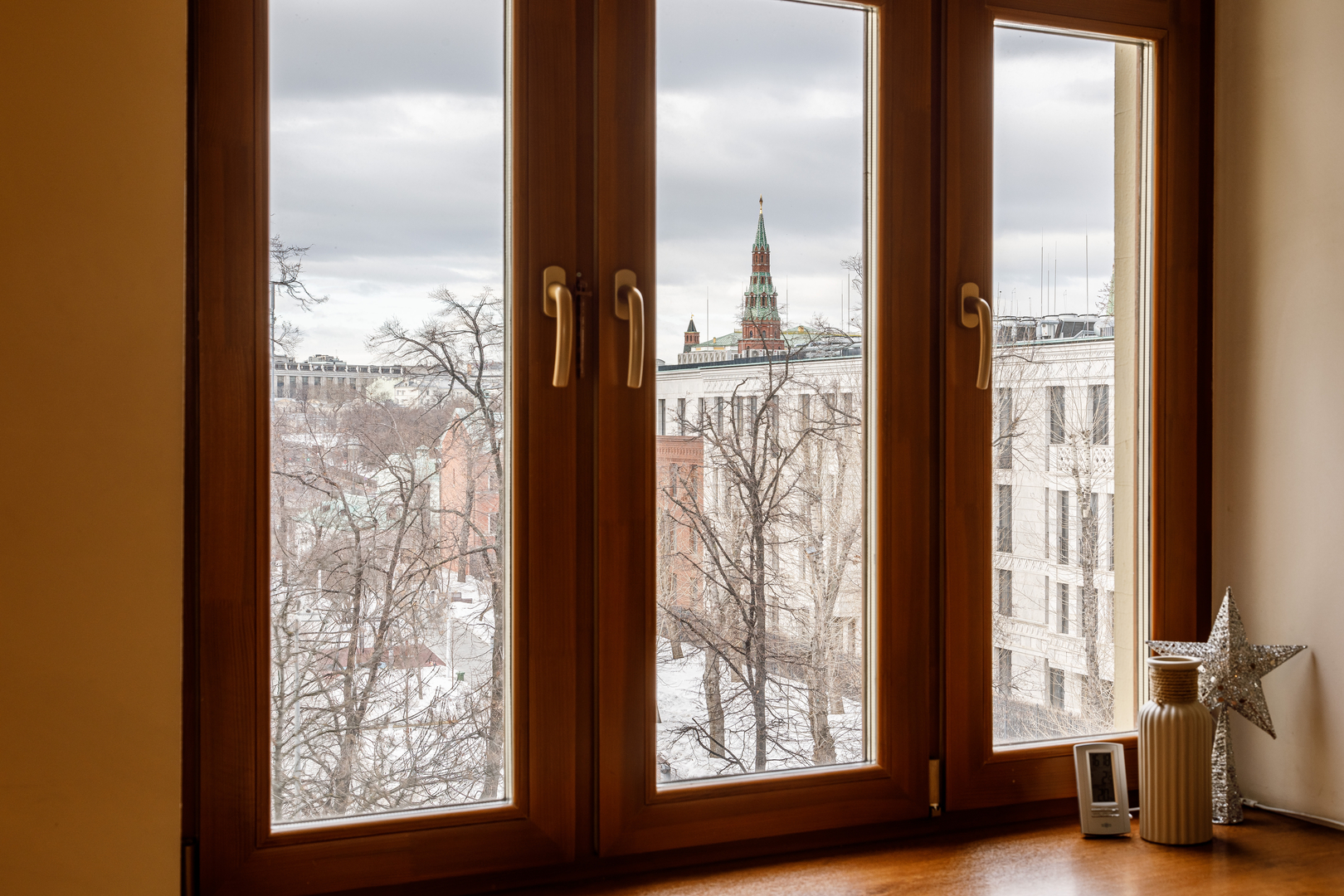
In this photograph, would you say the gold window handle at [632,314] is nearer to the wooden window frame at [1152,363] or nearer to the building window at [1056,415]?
the wooden window frame at [1152,363]

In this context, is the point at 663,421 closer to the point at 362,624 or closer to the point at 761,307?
the point at 761,307

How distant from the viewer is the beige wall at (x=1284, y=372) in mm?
1371

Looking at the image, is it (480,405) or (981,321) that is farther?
(981,321)

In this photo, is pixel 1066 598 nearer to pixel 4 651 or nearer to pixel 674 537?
pixel 674 537

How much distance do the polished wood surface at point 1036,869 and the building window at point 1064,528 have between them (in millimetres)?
402

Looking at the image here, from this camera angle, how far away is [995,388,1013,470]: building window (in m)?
1.42

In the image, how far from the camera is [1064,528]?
4.76 feet

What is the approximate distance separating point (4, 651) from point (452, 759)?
620 millimetres

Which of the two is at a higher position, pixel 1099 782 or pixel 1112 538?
pixel 1112 538

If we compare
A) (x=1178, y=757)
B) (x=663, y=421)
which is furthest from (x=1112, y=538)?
(x=663, y=421)

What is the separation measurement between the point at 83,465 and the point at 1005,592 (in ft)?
3.93

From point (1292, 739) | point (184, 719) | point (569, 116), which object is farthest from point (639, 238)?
point (1292, 739)

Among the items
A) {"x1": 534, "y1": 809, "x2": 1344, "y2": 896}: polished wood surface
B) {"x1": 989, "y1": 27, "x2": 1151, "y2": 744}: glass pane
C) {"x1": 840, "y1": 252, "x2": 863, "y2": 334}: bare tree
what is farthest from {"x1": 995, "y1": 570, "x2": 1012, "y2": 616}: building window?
→ {"x1": 840, "y1": 252, "x2": 863, "y2": 334}: bare tree

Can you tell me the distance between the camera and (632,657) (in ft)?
4.05
